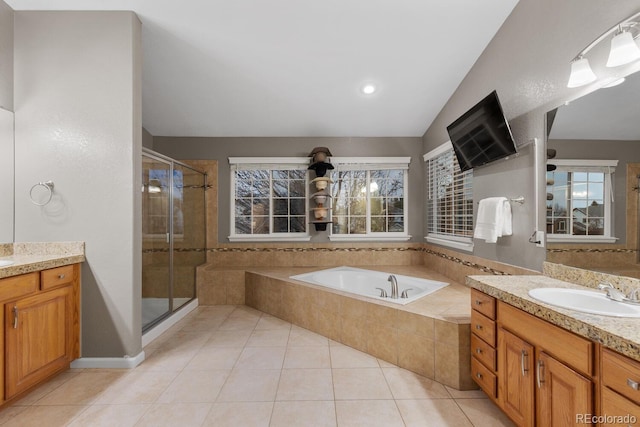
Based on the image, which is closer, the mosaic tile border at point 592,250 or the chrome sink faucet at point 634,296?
the chrome sink faucet at point 634,296

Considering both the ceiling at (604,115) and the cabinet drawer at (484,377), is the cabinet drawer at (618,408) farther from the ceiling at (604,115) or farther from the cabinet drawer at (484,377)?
the ceiling at (604,115)

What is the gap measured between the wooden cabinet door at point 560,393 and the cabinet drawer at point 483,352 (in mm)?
340

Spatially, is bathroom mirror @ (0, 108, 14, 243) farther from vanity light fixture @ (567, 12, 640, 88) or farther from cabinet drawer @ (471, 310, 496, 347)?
vanity light fixture @ (567, 12, 640, 88)

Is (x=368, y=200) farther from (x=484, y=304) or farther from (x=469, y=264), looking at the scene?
(x=484, y=304)

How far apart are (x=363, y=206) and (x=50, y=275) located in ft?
11.0

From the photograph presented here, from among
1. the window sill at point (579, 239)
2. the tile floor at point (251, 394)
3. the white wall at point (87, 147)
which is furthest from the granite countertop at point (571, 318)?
the white wall at point (87, 147)

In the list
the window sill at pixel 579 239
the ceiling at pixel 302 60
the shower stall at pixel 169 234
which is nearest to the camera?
the window sill at pixel 579 239

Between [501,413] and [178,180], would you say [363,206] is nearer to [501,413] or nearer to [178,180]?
[178,180]

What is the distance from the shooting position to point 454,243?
122 inches

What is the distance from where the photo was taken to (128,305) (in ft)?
7.02

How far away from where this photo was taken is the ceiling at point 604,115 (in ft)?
4.59

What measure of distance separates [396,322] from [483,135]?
174cm

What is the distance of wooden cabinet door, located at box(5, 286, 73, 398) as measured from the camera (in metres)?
1.62

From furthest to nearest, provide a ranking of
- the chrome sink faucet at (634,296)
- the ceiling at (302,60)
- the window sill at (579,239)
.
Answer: the ceiling at (302,60) → the window sill at (579,239) → the chrome sink faucet at (634,296)
